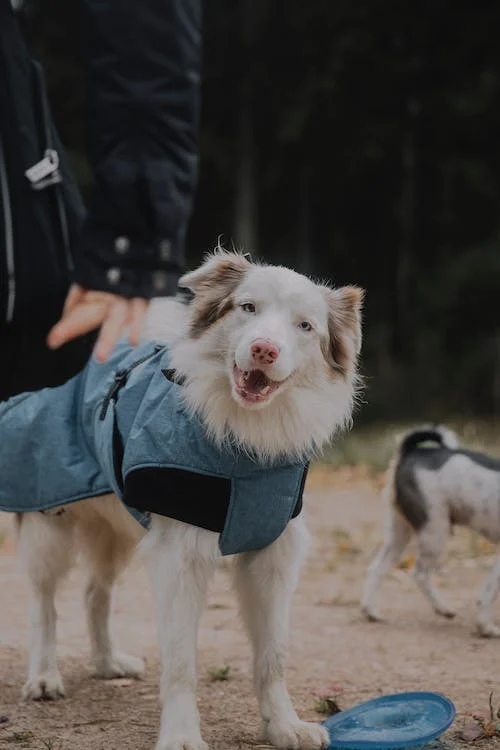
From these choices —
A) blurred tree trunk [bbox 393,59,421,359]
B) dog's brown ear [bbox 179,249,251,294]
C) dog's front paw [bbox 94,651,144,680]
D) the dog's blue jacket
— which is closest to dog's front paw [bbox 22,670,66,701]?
dog's front paw [bbox 94,651,144,680]

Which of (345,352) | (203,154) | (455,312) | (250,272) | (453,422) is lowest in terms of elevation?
(453,422)

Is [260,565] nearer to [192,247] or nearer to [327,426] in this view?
[327,426]

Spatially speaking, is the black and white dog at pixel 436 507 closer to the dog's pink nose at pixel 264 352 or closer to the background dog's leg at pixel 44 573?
the background dog's leg at pixel 44 573

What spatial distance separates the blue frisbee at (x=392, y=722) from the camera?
3789mm

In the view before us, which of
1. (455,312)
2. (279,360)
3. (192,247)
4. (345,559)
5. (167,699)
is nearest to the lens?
(279,360)

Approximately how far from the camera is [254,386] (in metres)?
3.62

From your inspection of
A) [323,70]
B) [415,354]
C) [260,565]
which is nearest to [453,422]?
[415,354]

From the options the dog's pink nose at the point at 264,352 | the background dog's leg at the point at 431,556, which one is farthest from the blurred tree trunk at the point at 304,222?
the dog's pink nose at the point at 264,352

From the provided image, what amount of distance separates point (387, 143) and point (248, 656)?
642 inches

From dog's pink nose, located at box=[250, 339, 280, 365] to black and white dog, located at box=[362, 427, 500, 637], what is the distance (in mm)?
2970

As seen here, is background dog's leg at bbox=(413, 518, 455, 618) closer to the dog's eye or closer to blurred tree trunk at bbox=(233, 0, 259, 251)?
the dog's eye

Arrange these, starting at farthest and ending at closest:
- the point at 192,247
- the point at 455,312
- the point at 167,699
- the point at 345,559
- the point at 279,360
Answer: the point at 192,247, the point at 455,312, the point at 345,559, the point at 167,699, the point at 279,360

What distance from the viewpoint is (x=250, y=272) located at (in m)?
3.85

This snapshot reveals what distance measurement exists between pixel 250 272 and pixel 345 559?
4.48 m
